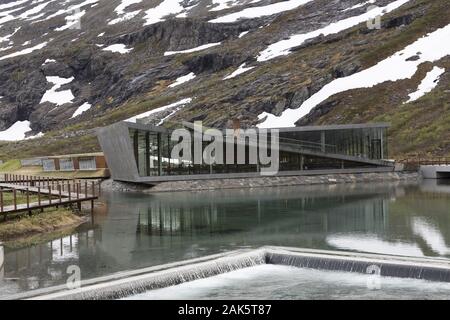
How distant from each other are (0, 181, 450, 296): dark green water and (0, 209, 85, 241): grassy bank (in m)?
1.15

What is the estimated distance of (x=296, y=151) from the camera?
67562mm

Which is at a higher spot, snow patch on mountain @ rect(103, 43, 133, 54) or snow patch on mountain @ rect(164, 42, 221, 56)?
snow patch on mountain @ rect(103, 43, 133, 54)

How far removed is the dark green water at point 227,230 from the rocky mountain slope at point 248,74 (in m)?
21.6

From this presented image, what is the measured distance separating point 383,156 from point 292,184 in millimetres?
12927

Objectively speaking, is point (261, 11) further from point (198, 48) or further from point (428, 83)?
point (428, 83)

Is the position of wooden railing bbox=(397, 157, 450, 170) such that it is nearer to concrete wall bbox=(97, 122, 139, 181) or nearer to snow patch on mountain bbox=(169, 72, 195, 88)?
concrete wall bbox=(97, 122, 139, 181)

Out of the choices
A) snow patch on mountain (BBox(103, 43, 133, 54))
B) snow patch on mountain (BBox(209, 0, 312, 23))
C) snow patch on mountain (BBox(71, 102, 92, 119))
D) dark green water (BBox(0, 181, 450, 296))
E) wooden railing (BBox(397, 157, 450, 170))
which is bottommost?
dark green water (BBox(0, 181, 450, 296))

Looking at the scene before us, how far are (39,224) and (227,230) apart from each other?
30.2 feet

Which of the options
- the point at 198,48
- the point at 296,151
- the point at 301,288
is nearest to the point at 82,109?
the point at 198,48

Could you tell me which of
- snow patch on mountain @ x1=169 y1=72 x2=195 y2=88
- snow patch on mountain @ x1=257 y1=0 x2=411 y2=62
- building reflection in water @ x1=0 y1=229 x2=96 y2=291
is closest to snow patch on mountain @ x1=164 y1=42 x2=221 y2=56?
snow patch on mountain @ x1=169 y1=72 x2=195 y2=88

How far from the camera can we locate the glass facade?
62000 mm

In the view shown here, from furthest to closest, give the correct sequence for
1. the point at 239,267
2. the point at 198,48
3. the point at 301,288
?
the point at 198,48, the point at 239,267, the point at 301,288

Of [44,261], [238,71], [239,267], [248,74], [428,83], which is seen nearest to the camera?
[239,267]

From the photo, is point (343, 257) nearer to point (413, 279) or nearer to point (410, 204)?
point (413, 279)
